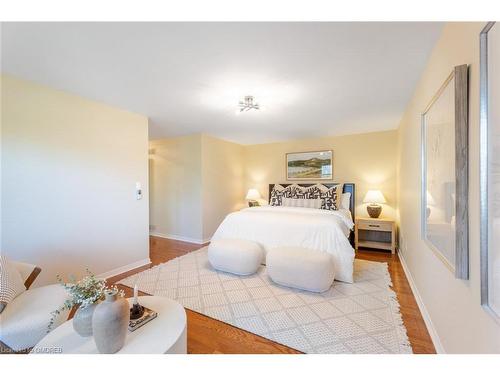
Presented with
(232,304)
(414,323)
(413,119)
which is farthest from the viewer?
(413,119)

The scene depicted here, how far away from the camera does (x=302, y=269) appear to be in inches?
84.1

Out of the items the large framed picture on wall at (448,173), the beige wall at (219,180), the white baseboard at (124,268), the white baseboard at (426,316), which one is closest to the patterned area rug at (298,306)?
the white baseboard at (426,316)

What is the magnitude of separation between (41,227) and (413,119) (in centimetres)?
420

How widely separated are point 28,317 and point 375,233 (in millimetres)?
4531

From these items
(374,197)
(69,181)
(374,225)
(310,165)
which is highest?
(310,165)

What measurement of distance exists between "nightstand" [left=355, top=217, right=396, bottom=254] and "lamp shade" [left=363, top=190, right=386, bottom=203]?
0.33 meters

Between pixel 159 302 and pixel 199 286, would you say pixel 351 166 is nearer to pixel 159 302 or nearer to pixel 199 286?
pixel 199 286

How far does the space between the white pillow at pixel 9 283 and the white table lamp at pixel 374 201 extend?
4453 mm

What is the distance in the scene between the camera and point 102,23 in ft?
4.22

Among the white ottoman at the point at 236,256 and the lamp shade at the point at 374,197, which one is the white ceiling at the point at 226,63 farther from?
the white ottoman at the point at 236,256

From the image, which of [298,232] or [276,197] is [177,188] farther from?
[298,232]

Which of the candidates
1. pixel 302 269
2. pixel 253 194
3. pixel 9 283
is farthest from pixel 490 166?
pixel 253 194

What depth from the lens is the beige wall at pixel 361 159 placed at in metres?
3.82
